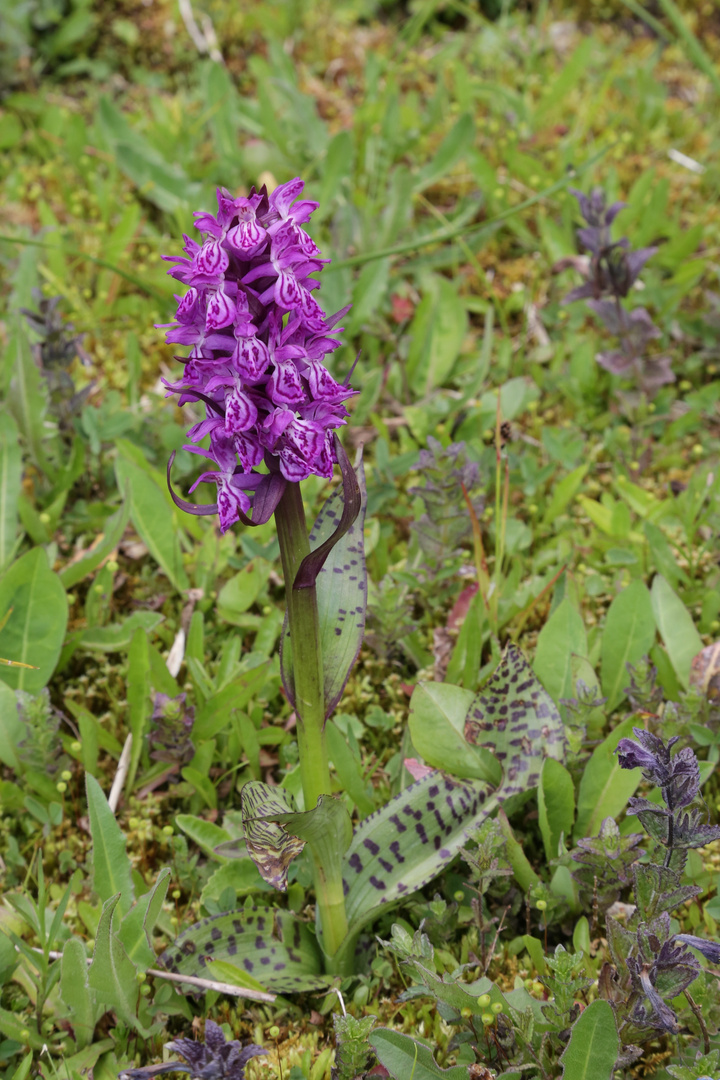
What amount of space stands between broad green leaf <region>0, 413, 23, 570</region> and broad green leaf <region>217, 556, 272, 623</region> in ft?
2.91

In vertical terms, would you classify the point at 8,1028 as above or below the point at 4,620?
below

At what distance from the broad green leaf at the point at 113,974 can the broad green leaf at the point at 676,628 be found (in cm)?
203

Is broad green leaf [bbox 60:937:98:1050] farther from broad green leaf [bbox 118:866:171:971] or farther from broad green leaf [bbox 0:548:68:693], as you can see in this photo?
broad green leaf [bbox 0:548:68:693]

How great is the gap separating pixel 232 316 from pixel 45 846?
78.4 inches

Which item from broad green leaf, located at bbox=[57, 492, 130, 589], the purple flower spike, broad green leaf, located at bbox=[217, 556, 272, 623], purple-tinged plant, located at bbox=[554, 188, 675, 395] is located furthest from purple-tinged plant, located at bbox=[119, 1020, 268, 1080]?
purple-tinged plant, located at bbox=[554, 188, 675, 395]

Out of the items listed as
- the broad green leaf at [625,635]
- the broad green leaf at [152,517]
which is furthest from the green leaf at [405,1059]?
the broad green leaf at [152,517]

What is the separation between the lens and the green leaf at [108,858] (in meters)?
2.64

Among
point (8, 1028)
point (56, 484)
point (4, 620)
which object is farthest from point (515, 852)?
point (56, 484)

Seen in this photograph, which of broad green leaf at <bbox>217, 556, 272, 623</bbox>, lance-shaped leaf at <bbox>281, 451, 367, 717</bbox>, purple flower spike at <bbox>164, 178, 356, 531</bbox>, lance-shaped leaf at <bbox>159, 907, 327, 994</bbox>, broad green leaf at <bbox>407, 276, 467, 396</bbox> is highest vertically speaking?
purple flower spike at <bbox>164, 178, 356, 531</bbox>

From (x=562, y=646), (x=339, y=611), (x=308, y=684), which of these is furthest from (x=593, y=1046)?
(x=562, y=646)

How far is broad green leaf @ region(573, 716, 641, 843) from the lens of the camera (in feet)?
8.96

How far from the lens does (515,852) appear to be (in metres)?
2.62

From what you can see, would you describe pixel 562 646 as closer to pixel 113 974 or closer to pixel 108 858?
pixel 108 858

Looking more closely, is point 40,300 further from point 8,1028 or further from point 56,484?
point 8,1028
